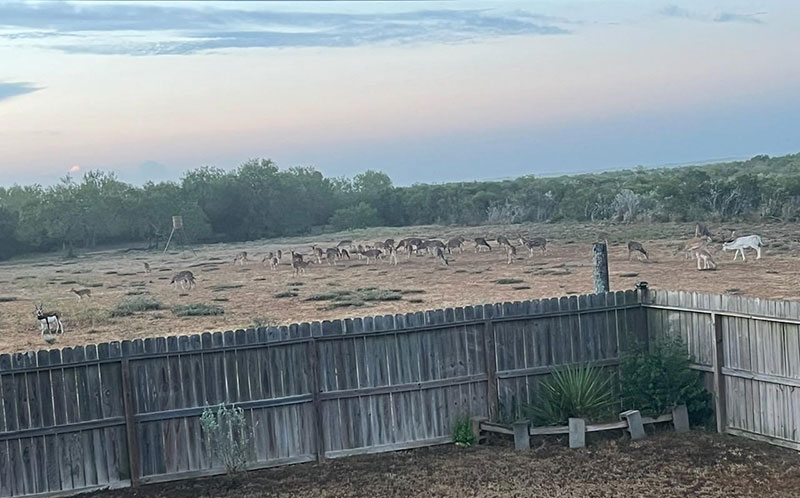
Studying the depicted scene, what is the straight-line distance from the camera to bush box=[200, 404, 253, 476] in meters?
9.98

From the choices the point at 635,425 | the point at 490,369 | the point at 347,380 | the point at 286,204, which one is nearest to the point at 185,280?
the point at 347,380

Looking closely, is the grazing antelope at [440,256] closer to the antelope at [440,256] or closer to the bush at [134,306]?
the antelope at [440,256]

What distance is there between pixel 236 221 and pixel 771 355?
6880cm

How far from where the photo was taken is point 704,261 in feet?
91.5

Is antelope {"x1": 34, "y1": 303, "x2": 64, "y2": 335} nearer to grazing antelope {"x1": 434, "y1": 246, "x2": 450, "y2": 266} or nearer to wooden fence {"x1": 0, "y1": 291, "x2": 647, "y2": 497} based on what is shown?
wooden fence {"x1": 0, "y1": 291, "x2": 647, "y2": 497}

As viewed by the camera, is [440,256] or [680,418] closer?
[680,418]

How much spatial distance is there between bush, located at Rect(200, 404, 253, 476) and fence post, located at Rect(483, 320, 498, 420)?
123 inches

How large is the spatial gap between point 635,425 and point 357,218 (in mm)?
63912

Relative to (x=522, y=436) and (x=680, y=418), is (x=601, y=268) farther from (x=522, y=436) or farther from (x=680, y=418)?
(x=522, y=436)

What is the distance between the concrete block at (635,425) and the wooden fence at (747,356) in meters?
1.00

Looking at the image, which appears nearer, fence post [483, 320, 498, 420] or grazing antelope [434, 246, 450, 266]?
fence post [483, 320, 498, 420]

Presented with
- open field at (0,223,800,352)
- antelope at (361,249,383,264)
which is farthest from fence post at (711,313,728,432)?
antelope at (361,249,383,264)

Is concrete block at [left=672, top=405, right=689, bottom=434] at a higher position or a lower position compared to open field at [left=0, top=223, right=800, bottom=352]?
lower

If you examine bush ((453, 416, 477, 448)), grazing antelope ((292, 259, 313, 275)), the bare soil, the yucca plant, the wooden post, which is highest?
the wooden post
